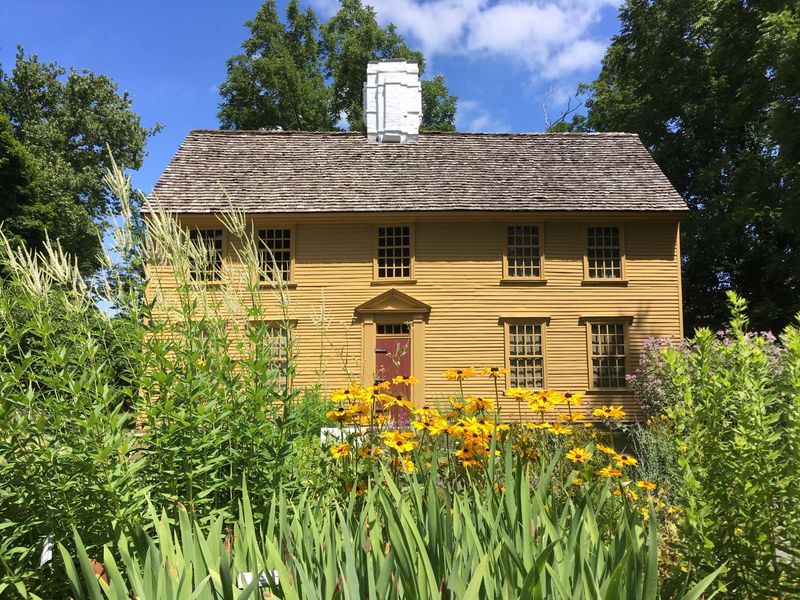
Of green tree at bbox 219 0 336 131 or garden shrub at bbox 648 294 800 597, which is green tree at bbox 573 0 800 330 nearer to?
green tree at bbox 219 0 336 131

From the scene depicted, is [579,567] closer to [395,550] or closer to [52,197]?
[395,550]

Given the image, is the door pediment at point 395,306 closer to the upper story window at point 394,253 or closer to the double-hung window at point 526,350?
the upper story window at point 394,253

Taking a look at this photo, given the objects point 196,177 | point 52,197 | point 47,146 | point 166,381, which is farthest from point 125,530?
point 47,146

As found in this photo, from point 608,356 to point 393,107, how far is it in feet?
33.2

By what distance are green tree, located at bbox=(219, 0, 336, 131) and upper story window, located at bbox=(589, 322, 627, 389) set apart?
20254 millimetres

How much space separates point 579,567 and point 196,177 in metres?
17.5

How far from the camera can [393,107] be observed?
19.0m

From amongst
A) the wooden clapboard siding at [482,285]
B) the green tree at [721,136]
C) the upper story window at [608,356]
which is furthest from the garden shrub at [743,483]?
the green tree at [721,136]

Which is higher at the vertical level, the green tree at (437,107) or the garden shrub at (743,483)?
the green tree at (437,107)

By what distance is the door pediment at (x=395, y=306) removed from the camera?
1638cm

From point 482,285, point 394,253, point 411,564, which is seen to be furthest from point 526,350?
point 411,564

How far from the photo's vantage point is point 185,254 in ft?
11.8

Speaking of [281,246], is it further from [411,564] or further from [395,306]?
[411,564]

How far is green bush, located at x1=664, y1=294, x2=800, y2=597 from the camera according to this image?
2.53 meters
